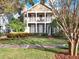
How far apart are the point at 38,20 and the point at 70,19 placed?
33542mm

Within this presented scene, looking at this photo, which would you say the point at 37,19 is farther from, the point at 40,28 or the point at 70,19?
the point at 70,19

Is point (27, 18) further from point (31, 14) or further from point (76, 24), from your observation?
point (76, 24)

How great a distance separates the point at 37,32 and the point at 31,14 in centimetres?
494

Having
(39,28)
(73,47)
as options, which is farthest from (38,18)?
(73,47)

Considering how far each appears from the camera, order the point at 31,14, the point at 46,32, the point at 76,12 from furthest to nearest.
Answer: the point at 31,14 → the point at 46,32 → the point at 76,12

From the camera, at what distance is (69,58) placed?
14195 mm

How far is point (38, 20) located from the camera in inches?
1887

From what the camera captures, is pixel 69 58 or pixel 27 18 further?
pixel 27 18

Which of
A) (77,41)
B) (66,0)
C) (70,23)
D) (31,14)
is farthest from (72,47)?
(31,14)

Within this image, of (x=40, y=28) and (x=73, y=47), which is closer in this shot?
(x=73, y=47)

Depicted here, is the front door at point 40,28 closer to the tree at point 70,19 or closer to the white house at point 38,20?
the white house at point 38,20

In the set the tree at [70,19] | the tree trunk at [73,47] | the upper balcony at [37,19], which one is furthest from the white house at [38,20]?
the tree at [70,19]

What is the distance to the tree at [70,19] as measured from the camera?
1408cm

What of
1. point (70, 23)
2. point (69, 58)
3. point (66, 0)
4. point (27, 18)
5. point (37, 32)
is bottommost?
point (37, 32)
